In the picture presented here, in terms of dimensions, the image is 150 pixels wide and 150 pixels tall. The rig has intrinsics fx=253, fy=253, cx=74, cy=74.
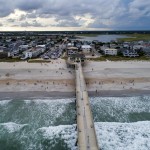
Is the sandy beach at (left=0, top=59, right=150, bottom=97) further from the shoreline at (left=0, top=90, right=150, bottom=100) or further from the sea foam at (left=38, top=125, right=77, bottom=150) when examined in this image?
the sea foam at (left=38, top=125, right=77, bottom=150)

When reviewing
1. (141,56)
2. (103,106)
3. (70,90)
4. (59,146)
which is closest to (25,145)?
(59,146)

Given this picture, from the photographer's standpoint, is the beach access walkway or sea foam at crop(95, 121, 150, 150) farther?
sea foam at crop(95, 121, 150, 150)

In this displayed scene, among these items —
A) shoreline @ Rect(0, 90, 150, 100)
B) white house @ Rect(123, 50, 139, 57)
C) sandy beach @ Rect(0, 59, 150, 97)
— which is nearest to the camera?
shoreline @ Rect(0, 90, 150, 100)

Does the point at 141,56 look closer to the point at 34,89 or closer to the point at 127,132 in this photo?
the point at 34,89

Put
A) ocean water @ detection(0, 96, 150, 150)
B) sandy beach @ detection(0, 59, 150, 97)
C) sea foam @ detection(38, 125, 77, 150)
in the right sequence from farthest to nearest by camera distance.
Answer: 1. sandy beach @ detection(0, 59, 150, 97)
2. sea foam @ detection(38, 125, 77, 150)
3. ocean water @ detection(0, 96, 150, 150)

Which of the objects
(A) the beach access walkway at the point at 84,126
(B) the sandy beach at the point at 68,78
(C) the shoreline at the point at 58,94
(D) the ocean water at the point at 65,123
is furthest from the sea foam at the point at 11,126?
(B) the sandy beach at the point at 68,78

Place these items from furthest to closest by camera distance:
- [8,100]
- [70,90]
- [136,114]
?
[70,90], [8,100], [136,114]

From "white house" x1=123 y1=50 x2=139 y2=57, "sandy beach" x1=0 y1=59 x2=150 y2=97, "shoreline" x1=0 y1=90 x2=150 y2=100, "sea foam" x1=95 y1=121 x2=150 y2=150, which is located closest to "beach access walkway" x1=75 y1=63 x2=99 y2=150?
"sea foam" x1=95 y1=121 x2=150 y2=150
